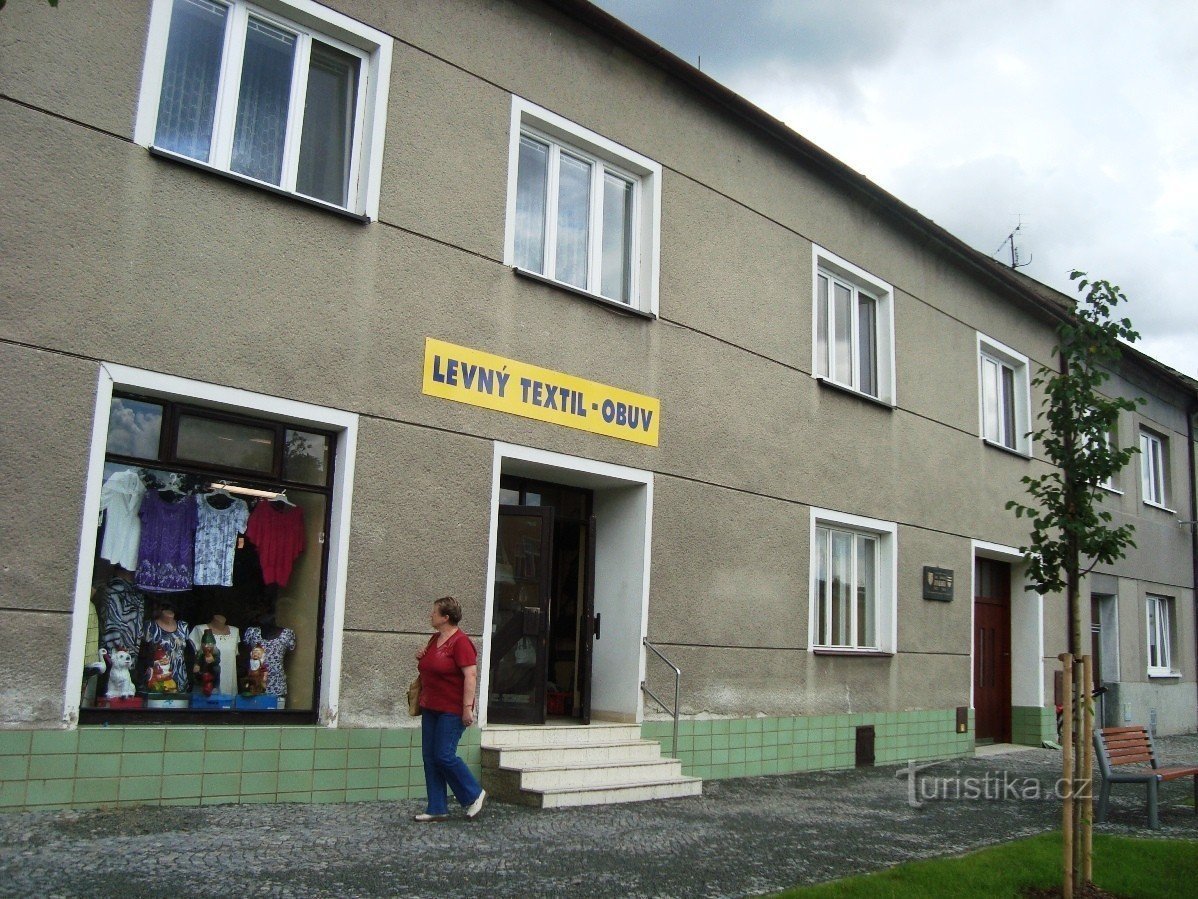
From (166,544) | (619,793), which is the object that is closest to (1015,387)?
(619,793)

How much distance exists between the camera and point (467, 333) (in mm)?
9914

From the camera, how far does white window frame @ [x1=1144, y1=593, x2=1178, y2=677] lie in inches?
872

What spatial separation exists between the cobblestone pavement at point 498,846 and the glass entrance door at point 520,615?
4.67ft

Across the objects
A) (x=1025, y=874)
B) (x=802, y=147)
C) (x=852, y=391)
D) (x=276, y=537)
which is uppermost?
(x=802, y=147)

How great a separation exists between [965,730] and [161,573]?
1162 cm

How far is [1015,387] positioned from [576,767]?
11882 millimetres

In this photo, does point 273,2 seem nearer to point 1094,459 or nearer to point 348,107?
point 348,107

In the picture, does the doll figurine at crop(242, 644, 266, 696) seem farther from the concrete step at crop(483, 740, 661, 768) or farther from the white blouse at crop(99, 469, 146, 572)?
the concrete step at crop(483, 740, 661, 768)

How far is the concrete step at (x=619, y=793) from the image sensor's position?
9.02 m

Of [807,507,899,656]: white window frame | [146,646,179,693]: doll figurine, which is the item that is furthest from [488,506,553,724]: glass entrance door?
[807,507,899,656]: white window frame

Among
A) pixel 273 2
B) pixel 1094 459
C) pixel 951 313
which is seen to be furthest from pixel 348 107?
pixel 951 313

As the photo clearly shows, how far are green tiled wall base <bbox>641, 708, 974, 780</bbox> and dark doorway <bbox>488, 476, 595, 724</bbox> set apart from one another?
938 mm

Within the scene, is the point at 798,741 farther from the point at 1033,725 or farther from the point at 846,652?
the point at 1033,725

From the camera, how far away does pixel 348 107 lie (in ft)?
31.4
